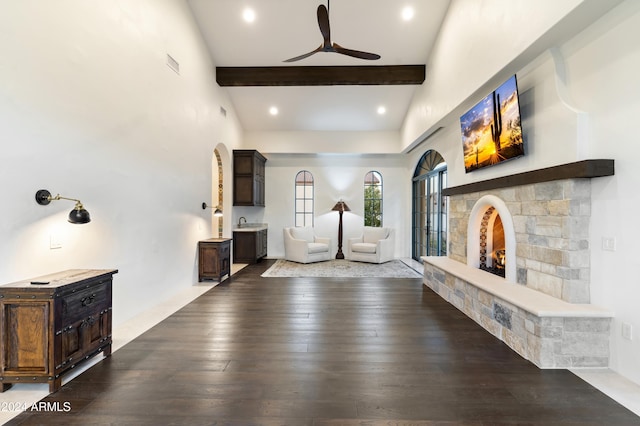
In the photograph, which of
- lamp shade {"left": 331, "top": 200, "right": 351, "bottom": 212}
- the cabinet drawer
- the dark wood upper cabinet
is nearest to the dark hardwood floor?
the cabinet drawer

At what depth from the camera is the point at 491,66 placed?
3705 mm

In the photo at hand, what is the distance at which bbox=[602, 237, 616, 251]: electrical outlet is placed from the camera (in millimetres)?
2492

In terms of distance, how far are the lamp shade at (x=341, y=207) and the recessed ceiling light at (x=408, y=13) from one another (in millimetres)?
4840

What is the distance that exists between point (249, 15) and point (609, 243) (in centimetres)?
596

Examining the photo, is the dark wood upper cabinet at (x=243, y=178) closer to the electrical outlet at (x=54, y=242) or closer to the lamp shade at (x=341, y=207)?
the lamp shade at (x=341, y=207)

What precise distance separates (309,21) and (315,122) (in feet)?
9.93

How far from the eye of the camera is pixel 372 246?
7.87 m

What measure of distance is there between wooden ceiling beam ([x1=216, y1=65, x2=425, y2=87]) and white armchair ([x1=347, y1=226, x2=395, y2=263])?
3.78 metres

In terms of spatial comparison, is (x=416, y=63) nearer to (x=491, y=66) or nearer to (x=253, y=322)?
(x=491, y=66)

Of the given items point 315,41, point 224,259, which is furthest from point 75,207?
point 315,41

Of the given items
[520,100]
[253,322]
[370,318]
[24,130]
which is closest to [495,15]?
[520,100]

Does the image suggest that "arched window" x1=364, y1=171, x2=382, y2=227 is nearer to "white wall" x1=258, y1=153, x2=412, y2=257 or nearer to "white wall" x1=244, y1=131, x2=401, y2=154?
"white wall" x1=258, y1=153, x2=412, y2=257

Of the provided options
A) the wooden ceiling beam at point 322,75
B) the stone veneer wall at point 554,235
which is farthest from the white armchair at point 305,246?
the stone veneer wall at point 554,235

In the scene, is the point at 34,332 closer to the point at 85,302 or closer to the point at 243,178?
the point at 85,302
